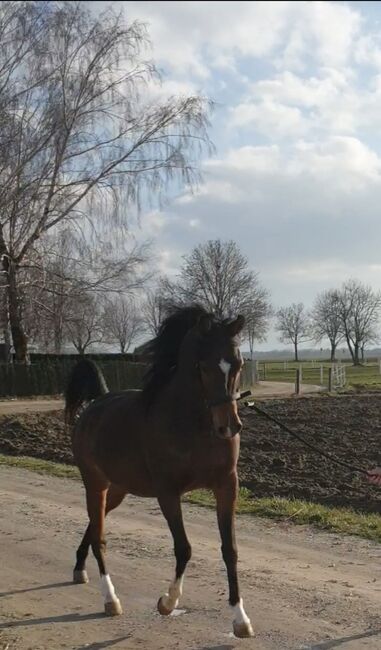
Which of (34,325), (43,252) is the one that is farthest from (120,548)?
(34,325)

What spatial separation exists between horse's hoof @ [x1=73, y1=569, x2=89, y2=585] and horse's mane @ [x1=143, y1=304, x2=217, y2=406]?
71.8 inches

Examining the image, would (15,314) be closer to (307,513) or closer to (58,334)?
(58,334)

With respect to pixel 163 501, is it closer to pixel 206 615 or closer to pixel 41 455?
pixel 206 615

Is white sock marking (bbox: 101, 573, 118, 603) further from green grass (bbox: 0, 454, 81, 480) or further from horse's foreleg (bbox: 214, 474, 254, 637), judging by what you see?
green grass (bbox: 0, 454, 81, 480)

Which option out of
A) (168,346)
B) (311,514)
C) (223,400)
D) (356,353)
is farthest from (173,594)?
(356,353)

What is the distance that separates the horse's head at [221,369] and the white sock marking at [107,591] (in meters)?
1.69

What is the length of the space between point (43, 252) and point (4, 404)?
6.65 metres

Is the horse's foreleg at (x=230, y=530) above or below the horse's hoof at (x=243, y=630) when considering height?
above

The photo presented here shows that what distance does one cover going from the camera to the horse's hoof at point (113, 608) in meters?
5.05

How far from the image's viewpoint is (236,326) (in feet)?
14.9

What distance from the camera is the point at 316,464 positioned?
12.6m

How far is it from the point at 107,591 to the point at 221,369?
1.99 meters

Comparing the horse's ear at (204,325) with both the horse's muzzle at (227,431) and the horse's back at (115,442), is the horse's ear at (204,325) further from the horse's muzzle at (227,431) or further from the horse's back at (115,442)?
the horse's back at (115,442)

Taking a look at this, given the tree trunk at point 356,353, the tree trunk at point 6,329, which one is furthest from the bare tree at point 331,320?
the tree trunk at point 6,329
